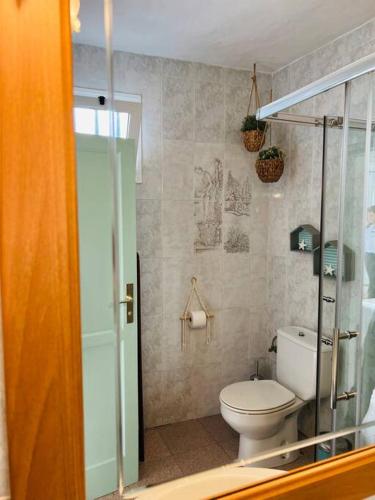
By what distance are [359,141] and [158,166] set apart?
3.46 feet

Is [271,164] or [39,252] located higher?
[271,164]

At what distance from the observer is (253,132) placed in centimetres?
204

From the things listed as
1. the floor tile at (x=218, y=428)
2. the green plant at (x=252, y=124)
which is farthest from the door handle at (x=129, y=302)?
the green plant at (x=252, y=124)

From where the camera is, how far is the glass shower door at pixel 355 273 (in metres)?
1.31

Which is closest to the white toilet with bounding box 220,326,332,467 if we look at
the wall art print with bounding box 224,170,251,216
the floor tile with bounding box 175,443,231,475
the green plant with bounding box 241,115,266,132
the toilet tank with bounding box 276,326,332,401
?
the toilet tank with bounding box 276,326,332,401

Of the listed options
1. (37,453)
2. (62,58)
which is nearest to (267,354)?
(37,453)

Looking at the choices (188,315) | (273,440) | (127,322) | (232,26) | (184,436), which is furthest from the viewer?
(188,315)

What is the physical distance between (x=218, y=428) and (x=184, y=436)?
0.22 meters

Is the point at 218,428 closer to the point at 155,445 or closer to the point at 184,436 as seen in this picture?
the point at 184,436

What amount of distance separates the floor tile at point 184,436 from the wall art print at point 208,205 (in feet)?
3.40

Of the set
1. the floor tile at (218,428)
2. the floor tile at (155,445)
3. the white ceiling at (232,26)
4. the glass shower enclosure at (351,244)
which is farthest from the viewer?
the floor tile at (218,428)

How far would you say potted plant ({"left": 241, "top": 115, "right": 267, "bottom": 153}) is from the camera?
2.04 metres

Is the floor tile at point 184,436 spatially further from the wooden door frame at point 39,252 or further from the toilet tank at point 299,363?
the wooden door frame at point 39,252

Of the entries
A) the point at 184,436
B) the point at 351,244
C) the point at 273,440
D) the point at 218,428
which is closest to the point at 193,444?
the point at 184,436
